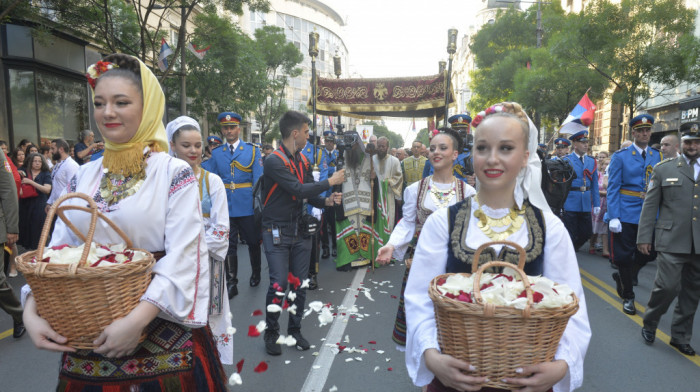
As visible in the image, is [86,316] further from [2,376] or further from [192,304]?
[2,376]

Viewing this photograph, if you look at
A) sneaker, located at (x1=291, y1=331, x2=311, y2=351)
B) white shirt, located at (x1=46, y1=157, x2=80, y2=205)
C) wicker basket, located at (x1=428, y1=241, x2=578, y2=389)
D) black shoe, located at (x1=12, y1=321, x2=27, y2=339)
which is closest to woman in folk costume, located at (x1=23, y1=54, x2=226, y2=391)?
wicker basket, located at (x1=428, y1=241, x2=578, y2=389)

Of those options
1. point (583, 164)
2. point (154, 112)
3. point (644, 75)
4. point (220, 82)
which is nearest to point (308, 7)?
point (220, 82)

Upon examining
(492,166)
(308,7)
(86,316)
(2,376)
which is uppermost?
(308,7)

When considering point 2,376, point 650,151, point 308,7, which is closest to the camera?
point 2,376

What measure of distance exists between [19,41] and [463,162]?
1521 centimetres

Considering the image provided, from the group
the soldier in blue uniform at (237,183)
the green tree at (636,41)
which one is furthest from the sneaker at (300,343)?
the green tree at (636,41)

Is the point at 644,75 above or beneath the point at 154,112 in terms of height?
above

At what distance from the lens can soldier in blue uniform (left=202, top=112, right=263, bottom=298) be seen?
261 inches

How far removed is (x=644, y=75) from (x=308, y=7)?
241 feet

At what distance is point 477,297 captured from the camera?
1.45 m

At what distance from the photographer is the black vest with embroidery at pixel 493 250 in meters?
1.92

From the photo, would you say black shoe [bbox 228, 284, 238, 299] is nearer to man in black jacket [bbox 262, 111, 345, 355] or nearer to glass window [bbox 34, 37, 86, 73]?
man in black jacket [bbox 262, 111, 345, 355]

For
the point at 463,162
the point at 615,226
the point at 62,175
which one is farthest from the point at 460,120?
the point at 62,175

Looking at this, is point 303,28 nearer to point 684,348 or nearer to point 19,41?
point 19,41
